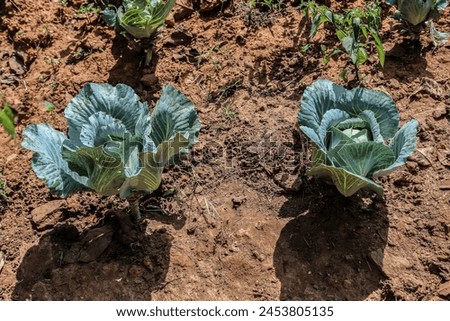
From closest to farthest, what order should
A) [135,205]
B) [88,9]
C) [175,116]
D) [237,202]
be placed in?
[175,116], [135,205], [237,202], [88,9]

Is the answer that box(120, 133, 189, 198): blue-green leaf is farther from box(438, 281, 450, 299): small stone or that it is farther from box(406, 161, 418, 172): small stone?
box(438, 281, 450, 299): small stone

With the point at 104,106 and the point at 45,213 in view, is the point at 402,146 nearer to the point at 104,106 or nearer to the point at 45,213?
the point at 104,106

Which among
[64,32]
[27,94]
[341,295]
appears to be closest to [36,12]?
[64,32]

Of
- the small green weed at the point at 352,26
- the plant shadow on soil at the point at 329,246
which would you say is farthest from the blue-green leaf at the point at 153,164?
the small green weed at the point at 352,26

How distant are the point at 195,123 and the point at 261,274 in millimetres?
788

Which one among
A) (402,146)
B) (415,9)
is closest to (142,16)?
(415,9)

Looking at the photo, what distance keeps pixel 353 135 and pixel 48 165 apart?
4.71 feet

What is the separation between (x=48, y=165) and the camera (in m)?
3.20

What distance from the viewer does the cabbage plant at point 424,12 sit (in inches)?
151

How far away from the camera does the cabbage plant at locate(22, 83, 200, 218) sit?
10.0 feet

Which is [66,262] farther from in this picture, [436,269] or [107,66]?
[436,269]

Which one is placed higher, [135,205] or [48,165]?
[48,165]

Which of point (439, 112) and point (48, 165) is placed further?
point (439, 112)

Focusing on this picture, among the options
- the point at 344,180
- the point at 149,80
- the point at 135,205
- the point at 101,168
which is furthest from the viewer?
the point at 149,80
